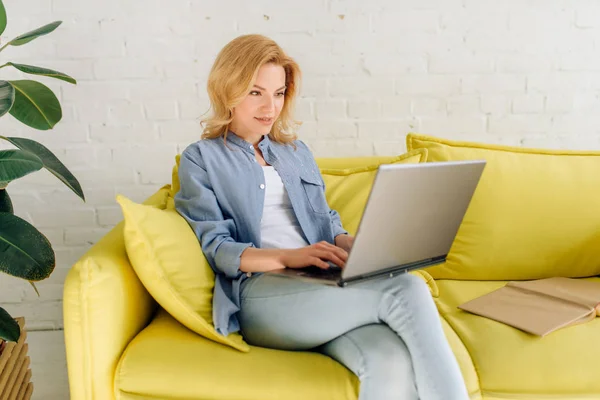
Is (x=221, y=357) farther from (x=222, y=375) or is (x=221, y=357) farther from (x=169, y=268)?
(x=169, y=268)

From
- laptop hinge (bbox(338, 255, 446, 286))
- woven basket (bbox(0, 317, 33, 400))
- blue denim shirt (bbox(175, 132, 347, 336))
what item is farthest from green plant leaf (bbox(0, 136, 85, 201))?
laptop hinge (bbox(338, 255, 446, 286))

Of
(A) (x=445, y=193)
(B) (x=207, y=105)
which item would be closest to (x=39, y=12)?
(B) (x=207, y=105)

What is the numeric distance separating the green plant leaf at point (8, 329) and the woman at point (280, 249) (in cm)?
48

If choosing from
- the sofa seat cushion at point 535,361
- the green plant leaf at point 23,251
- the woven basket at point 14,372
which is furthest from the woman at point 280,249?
the woven basket at point 14,372

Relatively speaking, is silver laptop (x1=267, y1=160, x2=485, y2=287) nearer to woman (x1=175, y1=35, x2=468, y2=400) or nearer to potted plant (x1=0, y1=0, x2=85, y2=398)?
woman (x1=175, y1=35, x2=468, y2=400)

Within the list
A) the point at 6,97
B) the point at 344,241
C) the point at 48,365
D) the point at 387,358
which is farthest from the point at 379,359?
the point at 48,365

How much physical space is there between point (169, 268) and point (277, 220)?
364 mm

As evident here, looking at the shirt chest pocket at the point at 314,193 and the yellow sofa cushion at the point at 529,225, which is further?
the yellow sofa cushion at the point at 529,225

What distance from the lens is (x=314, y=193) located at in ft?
5.85

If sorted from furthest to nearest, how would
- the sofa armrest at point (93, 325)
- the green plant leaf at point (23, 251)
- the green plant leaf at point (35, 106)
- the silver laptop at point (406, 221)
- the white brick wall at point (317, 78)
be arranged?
the white brick wall at point (317, 78)
the green plant leaf at point (35, 106)
the green plant leaf at point (23, 251)
the sofa armrest at point (93, 325)
the silver laptop at point (406, 221)

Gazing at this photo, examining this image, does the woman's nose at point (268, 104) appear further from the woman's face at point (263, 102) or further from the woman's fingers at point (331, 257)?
the woman's fingers at point (331, 257)

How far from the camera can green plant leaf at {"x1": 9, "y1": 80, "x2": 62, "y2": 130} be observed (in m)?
1.65

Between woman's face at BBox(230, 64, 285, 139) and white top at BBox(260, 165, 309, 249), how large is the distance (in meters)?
0.13

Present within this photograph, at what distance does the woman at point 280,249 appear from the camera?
1289 mm
